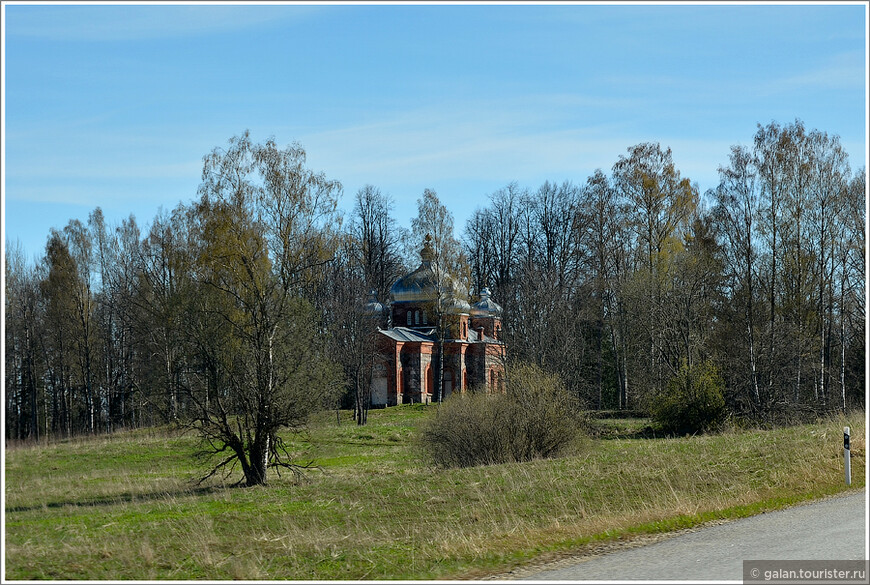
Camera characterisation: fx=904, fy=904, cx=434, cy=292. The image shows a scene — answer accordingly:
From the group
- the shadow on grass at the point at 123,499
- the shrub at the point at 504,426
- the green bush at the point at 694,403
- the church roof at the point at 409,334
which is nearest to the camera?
the shadow on grass at the point at 123,499

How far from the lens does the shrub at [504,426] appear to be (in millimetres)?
22766

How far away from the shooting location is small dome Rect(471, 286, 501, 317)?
212ft

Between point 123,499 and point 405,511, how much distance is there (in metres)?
9.15

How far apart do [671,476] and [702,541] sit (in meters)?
5.94

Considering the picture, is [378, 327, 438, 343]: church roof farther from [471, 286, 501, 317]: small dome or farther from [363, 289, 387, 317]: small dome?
[471, 286, 501, 317]: small dome

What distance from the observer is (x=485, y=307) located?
6519 centimetres

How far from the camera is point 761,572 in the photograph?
9.04 m

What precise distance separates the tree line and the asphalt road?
13.4 metres

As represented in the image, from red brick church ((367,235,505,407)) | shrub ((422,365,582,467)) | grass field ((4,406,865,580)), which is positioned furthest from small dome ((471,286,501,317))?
shrub ((422,365,582,467))

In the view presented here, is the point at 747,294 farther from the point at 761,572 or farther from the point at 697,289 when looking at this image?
the point at 761,572

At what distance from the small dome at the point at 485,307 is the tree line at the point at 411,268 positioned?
3.89 metres

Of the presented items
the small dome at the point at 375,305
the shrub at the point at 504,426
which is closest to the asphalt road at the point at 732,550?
the shrub at the point at 504,426

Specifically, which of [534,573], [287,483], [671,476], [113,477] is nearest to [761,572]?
[534,573]

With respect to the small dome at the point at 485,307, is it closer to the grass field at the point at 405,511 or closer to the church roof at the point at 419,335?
the church roof at the point at 419,335
